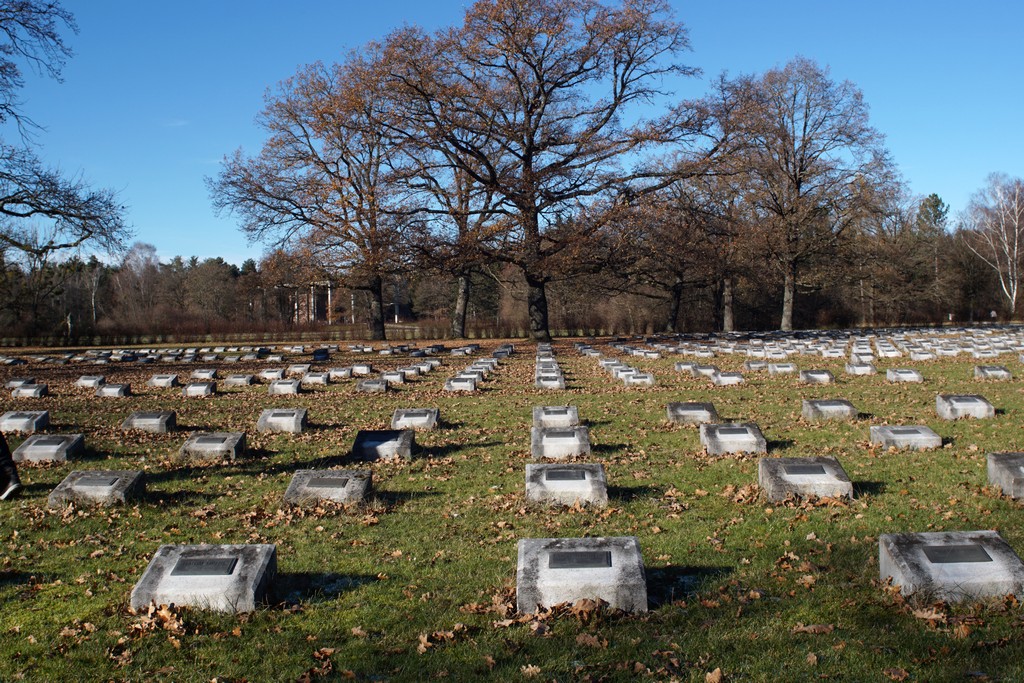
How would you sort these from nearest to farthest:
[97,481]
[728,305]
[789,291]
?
[97,481] < [789,291] < [728,305]

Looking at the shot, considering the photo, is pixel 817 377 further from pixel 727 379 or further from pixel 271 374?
pixel 271 374

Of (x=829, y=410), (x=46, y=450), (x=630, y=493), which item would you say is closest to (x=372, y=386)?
(x=46, y=450)

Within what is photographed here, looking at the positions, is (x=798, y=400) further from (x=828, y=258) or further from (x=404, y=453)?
(x=828, y=258)

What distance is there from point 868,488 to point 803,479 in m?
0.87

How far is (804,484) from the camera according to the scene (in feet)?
25.2

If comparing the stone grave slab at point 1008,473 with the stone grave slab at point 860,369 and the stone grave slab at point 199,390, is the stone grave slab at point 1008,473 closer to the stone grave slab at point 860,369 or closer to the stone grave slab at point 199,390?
the stone grave slab at point 860,369

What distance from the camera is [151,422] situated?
13.2 m

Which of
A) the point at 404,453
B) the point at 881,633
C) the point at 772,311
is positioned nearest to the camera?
the point at 881,633

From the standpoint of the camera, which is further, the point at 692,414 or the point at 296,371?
the point at 296,371

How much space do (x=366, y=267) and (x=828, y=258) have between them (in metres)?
25.1

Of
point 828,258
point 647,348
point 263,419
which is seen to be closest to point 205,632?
point 263,419

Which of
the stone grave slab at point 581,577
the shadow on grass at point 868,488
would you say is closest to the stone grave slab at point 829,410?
the shadow on grass at point 868,488

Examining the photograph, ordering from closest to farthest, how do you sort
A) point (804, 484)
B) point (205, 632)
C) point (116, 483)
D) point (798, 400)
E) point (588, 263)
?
point (205, 632)
point (804, 484)
point (116, 483)
point (798, 400)
point (588, 263)

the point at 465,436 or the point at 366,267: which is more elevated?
the point at 366,267
